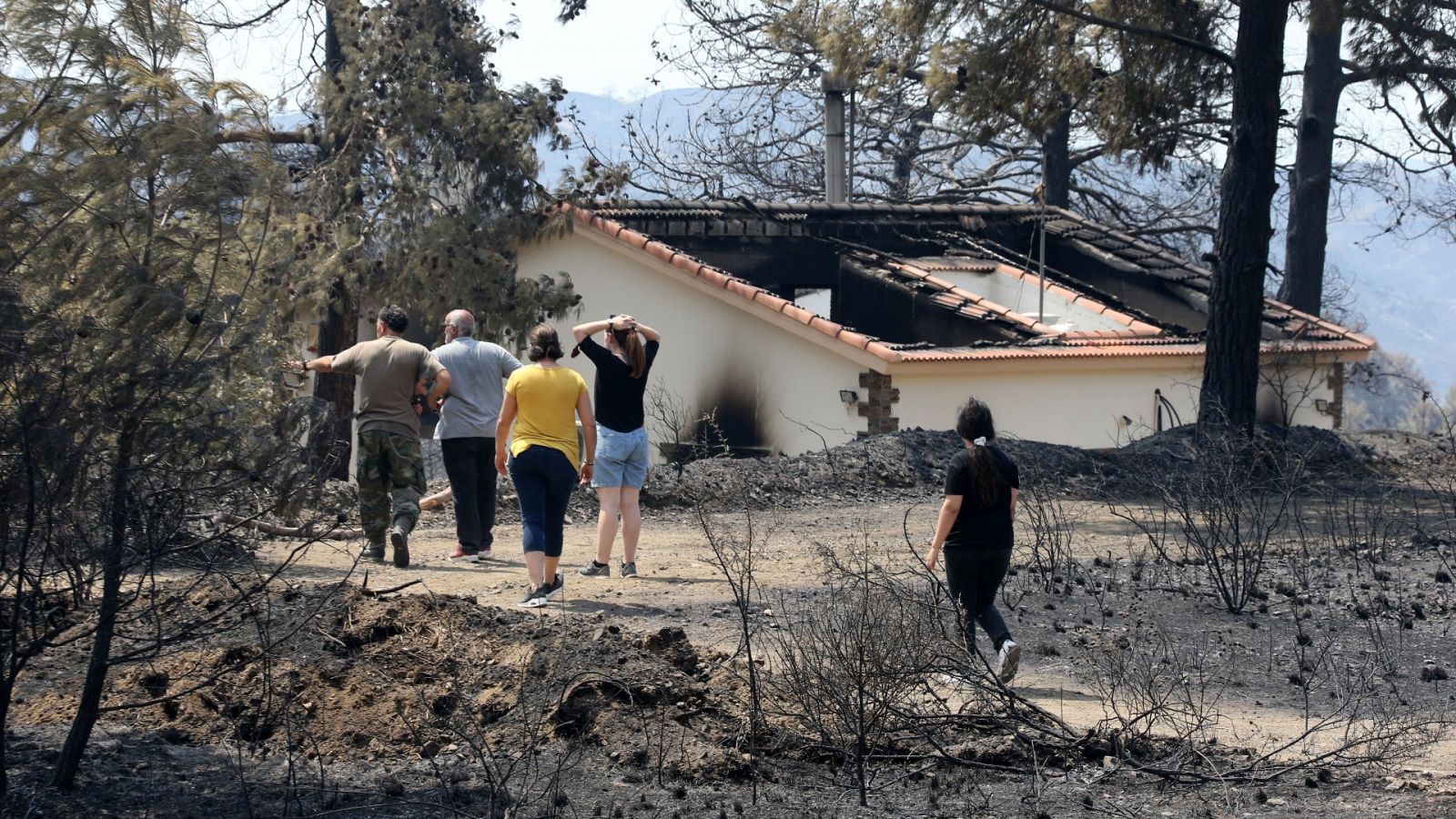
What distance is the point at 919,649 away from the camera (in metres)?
5.95

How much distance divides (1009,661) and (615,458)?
3.12m

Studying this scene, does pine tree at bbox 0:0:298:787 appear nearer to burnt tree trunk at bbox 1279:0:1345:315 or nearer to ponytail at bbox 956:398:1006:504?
ponytail at bbox 956:398:1006:504

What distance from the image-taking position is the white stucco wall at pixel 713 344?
20.3 m

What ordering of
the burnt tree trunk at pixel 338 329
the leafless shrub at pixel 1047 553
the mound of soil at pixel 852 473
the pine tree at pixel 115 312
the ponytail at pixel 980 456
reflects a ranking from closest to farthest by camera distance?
the pine tree at pixel 115 312 → the ponytail at pixel 980 456 → the leafless shrub at pixel 1047 553 → the mound of soil at pixel 852 473 → the burnt tree trunk at pixel 338 329

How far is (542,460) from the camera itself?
878 centimetres

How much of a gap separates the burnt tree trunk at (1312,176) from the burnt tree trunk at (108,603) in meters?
23.6

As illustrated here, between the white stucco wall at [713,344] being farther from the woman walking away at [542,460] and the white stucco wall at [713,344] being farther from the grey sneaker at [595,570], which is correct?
the woman walking away at [542,460]

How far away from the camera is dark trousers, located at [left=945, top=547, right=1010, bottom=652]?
733 centimetres

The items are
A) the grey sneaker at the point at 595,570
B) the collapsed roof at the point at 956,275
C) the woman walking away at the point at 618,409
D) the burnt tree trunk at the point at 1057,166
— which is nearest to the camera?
the woman walking away at the point at 618,409

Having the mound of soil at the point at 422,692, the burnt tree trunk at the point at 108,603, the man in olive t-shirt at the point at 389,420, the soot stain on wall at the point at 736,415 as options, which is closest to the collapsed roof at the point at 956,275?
the soot stain on wall at the point at 736,415

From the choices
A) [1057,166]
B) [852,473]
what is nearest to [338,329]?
[852,473]

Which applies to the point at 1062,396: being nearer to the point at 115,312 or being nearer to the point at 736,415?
the point at 736,415

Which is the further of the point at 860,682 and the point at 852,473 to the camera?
the point at 852,473

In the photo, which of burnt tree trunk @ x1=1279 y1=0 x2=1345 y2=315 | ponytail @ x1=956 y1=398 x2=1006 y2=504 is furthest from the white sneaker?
burnt tree trunk @ x1=1279 y1=0 x2=1345 y2=315
